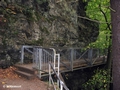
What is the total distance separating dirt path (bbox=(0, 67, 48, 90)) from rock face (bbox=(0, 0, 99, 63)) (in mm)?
1849

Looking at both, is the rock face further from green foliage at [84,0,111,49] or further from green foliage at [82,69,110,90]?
green foliage at [82,69,110,90]

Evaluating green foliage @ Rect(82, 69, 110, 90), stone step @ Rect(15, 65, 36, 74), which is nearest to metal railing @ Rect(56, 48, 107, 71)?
green foliage @ Rect(82, 69, 110, 90)

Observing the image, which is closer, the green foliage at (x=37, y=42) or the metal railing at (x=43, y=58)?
→ the metal railing at (x=43, y=58)

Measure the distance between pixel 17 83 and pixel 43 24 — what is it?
5.57m

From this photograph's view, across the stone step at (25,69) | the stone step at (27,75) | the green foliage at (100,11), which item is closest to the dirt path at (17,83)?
the stone step at (27,75)

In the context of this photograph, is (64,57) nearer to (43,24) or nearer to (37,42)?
(37,42)

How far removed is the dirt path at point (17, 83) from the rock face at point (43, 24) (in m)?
1.85

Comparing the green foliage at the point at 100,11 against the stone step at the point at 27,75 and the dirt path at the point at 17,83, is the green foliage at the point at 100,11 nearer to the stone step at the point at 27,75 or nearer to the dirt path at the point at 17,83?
the stone step at the point at 27,75

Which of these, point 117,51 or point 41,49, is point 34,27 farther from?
point 117,51

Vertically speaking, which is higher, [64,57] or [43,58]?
[43,58]

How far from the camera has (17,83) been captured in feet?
23.1

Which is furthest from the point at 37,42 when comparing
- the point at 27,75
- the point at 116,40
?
the point at 116,40

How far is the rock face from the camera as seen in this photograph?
9594 mm

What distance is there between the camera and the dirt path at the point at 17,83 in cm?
654
